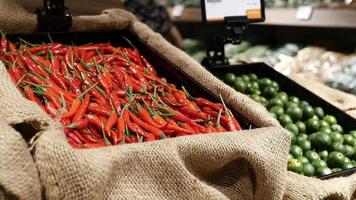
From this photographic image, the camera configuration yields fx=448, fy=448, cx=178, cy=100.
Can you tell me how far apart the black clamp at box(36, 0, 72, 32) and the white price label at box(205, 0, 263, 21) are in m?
0.82

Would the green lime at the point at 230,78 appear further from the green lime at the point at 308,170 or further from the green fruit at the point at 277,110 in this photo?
the green lime at the point at 308,170

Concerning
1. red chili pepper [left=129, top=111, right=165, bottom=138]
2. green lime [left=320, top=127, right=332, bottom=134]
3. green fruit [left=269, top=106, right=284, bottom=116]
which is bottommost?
green lime [left=320, top=127, right=332, bottom=134]

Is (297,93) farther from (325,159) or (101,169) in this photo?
(101,169)

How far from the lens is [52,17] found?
2521 millimetres

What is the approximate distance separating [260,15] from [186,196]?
1.60 meters

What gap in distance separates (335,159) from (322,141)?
15 cm

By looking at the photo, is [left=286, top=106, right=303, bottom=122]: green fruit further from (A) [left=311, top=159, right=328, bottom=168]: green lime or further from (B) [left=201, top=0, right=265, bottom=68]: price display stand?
(B) [left=201, top=0, right=265, bottom=68]: price display stand

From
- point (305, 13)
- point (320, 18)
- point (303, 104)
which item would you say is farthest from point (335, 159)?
point (305, 13)

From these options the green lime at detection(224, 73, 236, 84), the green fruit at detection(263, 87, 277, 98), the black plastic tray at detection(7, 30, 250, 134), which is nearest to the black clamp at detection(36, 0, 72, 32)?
the black plastic tray at detection(7, 30, 250, 134)

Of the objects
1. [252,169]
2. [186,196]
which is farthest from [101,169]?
[252,169]

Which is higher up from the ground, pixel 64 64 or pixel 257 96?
pixel 64 64

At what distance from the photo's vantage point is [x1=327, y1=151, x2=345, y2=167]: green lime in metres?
2.16

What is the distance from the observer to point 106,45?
104 inches

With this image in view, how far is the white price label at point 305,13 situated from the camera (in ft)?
12.5
